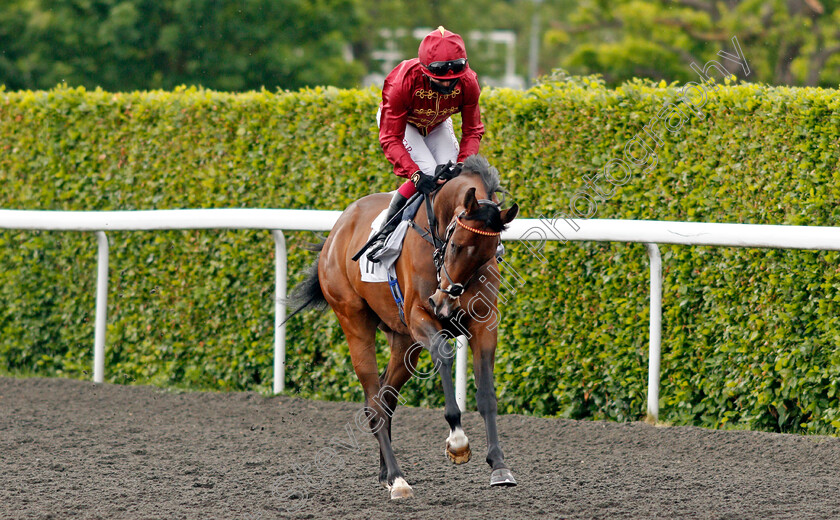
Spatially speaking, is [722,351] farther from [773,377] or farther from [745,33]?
[745,33]

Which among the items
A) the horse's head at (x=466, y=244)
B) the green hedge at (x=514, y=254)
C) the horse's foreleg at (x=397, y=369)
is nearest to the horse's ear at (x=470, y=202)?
the horse's head at (x=466, y=244)

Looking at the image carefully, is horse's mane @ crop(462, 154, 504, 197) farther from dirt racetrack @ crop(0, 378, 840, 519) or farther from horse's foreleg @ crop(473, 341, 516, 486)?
dirt racetrack @ crop(0, 378, 840, 519)

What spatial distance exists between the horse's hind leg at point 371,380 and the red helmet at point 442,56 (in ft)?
4.26

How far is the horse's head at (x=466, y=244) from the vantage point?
13.0 ft

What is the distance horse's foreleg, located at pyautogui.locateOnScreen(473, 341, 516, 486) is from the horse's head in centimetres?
24

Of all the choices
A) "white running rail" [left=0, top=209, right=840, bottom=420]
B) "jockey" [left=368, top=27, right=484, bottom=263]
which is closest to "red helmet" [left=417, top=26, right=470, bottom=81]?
"jockey" [left=368, top=27, right=484, bottom=263]

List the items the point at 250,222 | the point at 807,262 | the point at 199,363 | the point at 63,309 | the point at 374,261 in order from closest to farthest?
the point at 374,261 → the point at 807,262 → the point at 250,222 → the point at 199,363 → the point at 63,309

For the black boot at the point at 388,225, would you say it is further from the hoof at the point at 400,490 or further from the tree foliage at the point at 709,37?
the tree foliage at the point at 709,37

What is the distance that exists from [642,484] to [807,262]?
161 cm

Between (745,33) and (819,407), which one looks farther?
(745,33)

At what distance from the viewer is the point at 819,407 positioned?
17.3 ft

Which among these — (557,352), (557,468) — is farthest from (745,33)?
(557,468)

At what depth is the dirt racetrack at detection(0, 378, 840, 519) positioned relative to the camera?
13.5 feet

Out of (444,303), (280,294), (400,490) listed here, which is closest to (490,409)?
(444,303)
